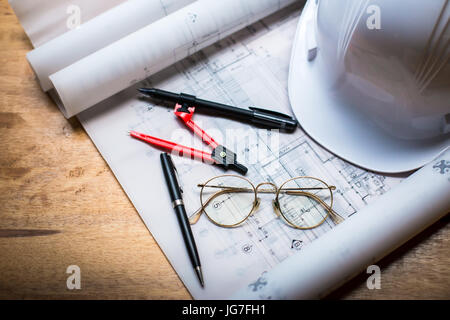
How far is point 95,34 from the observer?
73cm

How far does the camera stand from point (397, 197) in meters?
0.60

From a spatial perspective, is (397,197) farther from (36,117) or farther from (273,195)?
(36,117)

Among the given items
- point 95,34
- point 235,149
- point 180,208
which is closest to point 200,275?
point 180,208

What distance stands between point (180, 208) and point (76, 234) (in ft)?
0.54

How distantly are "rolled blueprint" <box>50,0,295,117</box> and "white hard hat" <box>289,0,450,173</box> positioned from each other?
13 cm

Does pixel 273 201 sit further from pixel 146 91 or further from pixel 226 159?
pixel 146 91

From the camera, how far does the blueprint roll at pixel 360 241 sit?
572mm

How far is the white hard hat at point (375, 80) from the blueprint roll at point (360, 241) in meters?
0.07
